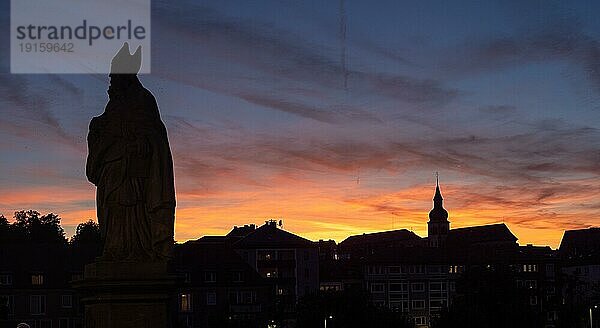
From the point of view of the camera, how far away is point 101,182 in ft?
44.2

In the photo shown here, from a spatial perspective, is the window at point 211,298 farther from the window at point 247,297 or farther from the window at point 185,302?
the window at point 247,297

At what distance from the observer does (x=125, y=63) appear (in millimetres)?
13766

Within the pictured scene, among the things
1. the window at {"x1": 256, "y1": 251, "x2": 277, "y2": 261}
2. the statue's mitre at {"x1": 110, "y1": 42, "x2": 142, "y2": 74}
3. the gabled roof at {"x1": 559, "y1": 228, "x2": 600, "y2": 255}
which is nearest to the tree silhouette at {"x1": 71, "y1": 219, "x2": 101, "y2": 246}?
the window at {"x1": 256, "y1": 251, "x2": 277, "y2": 261}

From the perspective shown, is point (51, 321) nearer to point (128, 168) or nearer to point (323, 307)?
point (323, 307)

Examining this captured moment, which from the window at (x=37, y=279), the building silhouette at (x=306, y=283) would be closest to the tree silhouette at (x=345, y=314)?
the building silhouette at (x=306, y=283)

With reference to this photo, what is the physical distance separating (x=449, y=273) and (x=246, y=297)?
41.3 m

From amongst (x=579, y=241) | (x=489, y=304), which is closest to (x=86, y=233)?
(x=489, y=304)

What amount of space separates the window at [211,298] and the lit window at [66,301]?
42.7 feet

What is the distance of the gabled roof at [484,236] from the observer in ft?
521

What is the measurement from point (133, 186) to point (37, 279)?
79.2m

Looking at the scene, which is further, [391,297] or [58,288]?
[391,297]

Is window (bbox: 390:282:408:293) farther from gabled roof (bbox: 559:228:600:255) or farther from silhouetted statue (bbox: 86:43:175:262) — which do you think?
silhouetted statue (bbox: 86:43:175:262)

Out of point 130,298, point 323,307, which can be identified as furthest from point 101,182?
point 323,307

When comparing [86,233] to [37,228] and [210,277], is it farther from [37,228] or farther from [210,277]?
[210,277]
